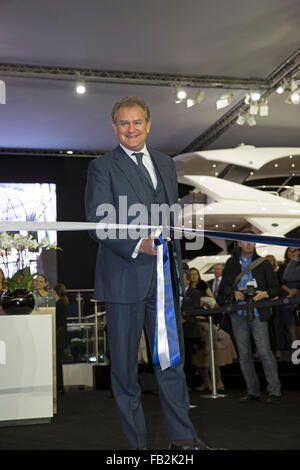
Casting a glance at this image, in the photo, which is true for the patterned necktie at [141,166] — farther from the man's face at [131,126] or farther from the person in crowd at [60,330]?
the person in crowd at [60,330]

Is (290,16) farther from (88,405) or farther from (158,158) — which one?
(158,158)

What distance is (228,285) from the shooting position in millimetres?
6070

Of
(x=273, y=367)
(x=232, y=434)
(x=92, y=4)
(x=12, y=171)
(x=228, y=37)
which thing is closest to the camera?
(x=232, y=434)

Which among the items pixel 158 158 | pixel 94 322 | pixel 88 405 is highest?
pixel 158 158

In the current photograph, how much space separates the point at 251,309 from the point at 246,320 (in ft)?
0.55

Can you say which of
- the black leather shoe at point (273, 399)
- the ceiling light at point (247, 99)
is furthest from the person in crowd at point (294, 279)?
the ceiling light at point (247, 99)

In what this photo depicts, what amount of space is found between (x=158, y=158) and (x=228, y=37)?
6.62 metres

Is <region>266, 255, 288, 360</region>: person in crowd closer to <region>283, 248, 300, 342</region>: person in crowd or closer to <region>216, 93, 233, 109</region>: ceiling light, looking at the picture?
<region>283, 248, 300, 342</region>: person in crowd

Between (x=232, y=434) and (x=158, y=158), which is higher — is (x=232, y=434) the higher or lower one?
the lower one

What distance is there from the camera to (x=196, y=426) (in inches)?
156

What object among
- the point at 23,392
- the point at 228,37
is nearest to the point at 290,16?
the point at 228,37

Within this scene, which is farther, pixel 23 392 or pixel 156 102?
pixel 156 102

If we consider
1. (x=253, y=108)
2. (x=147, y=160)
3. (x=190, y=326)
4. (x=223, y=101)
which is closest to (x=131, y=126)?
(x=147, y=160)

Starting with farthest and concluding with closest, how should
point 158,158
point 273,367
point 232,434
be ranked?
point 273,367
point 232,434
point 158,158
